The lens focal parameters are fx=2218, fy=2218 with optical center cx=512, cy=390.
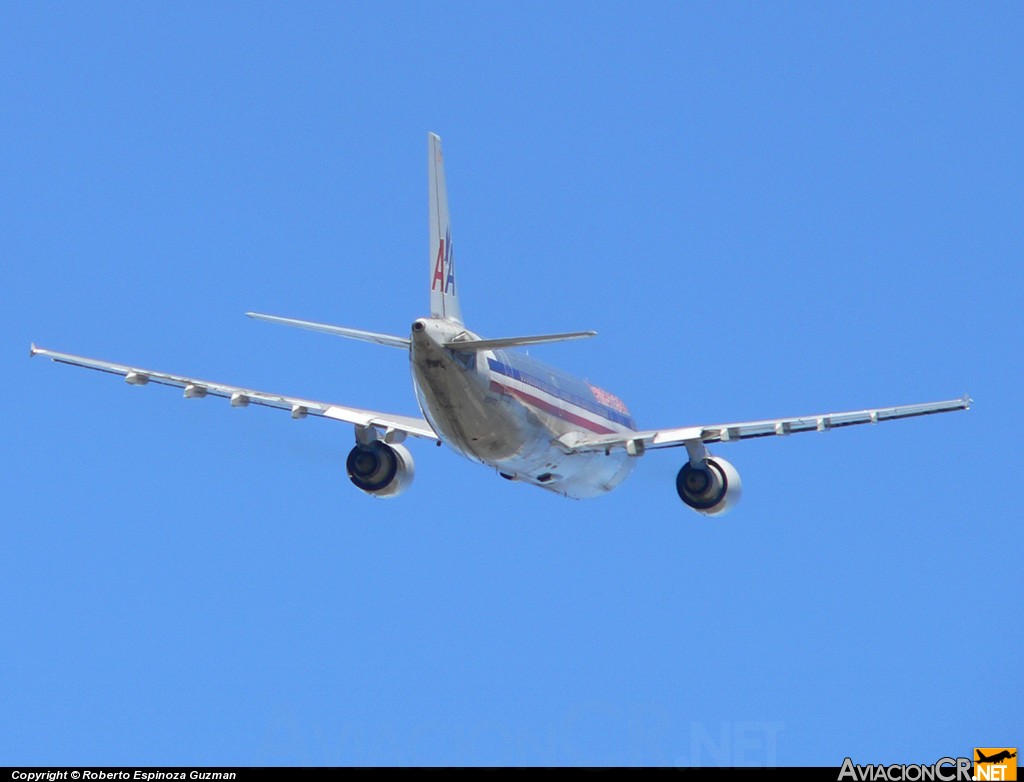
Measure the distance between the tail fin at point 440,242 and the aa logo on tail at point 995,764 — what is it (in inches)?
783

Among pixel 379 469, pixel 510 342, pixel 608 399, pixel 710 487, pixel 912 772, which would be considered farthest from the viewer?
pixel 608 399

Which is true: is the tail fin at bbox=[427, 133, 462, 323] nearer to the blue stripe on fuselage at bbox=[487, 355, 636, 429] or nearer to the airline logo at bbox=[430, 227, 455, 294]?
the airline logo at bbox=[430, 227, 455, 294]

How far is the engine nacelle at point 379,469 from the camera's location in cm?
6425

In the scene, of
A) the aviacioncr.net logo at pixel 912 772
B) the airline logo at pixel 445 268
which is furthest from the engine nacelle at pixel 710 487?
the aviacioncr.net logo at pixel 912 772

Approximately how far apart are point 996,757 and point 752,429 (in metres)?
16.9

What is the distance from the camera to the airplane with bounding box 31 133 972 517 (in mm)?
57750

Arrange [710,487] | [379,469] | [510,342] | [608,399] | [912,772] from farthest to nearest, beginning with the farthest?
[608,399], [379,469], [710,487], [510,342], [912,772]

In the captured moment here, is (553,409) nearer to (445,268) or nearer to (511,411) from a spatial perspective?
(511,411)

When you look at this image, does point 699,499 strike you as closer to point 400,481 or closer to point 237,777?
point 400,481

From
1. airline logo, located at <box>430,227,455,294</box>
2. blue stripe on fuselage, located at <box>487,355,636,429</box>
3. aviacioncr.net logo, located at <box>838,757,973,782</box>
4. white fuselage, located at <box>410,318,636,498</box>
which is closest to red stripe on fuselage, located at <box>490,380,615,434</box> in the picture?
white fuselage, located at <box>410,318,636,498</box>

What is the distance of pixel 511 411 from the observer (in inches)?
2362

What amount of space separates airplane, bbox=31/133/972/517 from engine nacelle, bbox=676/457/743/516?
29 millimetres

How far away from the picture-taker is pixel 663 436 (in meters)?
63.9

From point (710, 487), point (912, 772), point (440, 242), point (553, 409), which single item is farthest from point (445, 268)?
point (912, 772)
